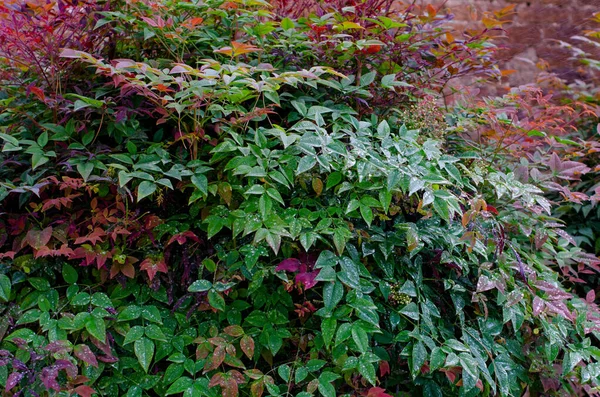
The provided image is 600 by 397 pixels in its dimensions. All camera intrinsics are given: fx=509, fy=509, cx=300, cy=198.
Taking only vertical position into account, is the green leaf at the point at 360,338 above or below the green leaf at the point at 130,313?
above

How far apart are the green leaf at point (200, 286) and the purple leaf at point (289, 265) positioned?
186 millimetres

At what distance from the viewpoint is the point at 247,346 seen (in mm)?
1312

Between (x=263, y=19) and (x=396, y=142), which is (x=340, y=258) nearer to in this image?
(x=396, y=142)

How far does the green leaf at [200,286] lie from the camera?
4.37ft

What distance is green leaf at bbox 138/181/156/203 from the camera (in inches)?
51.2

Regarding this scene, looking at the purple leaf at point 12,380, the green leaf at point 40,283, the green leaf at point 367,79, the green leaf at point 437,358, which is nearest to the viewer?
the purple leaf at point 12,380

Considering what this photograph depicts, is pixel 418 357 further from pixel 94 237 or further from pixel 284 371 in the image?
pixel 94 237

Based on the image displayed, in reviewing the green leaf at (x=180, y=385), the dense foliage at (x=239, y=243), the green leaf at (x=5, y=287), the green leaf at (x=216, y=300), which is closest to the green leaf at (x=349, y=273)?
the dense foliage at (x=239, y=243)

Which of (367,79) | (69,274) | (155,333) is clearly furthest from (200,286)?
(367,79)

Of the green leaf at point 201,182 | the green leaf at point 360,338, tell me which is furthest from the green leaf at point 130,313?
the green leaf at point 360,338

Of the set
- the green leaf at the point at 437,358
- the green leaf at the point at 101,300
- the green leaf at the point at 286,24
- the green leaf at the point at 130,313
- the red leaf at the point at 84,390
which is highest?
the green leaf at the point at 286,24

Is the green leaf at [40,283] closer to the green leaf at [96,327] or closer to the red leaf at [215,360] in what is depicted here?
the green leaf at [96,327]

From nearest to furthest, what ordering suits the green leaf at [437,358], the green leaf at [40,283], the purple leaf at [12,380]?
the purple leaf at [12,380], the green leaf at [437,358], the green leaf at [40,283]

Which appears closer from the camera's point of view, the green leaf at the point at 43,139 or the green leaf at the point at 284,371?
the green leaf at the point at 284,371
